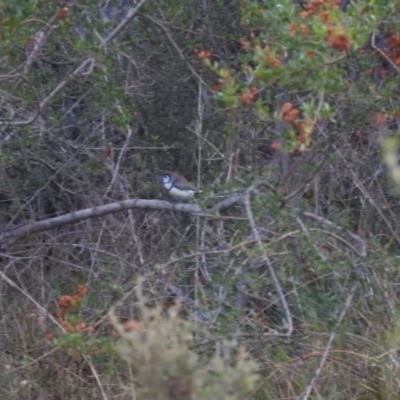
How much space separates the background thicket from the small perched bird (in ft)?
0.38

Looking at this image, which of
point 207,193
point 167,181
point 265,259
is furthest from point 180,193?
point 265,259

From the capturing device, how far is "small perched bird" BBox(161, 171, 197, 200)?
192 inches

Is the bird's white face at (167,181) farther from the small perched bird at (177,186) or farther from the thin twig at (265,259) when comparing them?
the thin twig at (265,259)

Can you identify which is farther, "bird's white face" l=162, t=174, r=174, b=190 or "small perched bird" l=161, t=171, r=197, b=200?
"bird's white face" l=162, t=174, r=174, b=190

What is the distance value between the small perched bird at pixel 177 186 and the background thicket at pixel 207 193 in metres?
0.12

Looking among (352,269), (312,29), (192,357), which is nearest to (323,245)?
(352,269)

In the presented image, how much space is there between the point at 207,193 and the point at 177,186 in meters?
1.07

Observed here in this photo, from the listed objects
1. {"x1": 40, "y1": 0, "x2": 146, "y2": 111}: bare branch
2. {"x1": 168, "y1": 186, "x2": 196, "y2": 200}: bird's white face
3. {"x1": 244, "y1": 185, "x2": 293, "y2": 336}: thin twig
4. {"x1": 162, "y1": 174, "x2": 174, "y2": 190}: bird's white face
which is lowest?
{"x1": 162, "y1": 174, "x2": 174, "y2": 190}: bird's white face

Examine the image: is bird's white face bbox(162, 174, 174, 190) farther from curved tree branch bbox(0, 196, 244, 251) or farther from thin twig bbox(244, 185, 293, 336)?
thin twig bbox(244, 185, 293, 336)

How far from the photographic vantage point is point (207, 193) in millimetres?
4203

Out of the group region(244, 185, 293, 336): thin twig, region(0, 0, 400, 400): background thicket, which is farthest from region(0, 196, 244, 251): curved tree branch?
region(244, 185, 293, 336): thin twig

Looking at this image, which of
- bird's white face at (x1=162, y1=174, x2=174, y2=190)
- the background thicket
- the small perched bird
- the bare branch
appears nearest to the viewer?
the background thicket

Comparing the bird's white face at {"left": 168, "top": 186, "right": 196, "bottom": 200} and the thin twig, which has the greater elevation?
the thin twig

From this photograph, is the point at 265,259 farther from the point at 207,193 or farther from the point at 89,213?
the point at 89,213
